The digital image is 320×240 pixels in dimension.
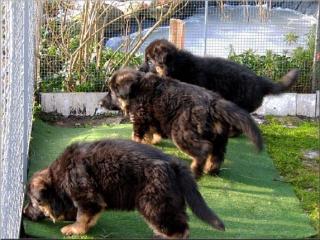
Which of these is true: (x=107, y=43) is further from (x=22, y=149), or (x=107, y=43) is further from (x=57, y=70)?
(x=22, y=149)

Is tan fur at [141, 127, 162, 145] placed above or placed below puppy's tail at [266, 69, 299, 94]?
below

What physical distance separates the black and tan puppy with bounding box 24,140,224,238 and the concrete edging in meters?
4.16

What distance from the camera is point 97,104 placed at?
407 inches

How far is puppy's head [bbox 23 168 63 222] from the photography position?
5.96 metres

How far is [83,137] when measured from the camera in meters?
9.03

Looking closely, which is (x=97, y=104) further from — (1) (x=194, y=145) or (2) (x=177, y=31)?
(1) (x=194, y=145)

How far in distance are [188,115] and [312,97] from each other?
3877 mm

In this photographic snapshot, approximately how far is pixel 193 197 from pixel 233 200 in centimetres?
171

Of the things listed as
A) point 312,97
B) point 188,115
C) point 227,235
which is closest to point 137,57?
point 312,97

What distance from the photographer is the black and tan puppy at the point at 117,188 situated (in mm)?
5484

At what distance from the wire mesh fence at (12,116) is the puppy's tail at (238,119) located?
6.41 feet

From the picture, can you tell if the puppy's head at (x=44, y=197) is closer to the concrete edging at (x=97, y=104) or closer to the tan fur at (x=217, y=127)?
the tan fur at (x=217, y=127)

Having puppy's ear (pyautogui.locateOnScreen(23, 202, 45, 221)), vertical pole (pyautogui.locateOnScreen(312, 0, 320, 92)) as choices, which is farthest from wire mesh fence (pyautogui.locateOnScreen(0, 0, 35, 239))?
vertical pole (pyautogui.locateOnScreen(312, 0, 320, 92))

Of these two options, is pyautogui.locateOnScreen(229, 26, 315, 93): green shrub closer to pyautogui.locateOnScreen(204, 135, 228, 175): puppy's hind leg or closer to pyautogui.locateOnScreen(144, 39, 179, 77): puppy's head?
pyautogui.locateOnScreen(144, 39, 179, 77): puppy's head
